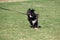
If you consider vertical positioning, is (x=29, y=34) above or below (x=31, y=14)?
below

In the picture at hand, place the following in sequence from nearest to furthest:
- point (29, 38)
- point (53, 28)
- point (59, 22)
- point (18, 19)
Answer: point (29, 38) → point (53, 28) → point (59, 22) → point (18, 19)

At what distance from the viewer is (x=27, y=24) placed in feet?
31.3

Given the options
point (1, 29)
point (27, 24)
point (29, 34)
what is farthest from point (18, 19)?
point (29, 34)

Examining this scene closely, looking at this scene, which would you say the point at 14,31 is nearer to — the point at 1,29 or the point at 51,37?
the point at 1,29

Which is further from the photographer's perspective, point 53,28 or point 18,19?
point 18,19

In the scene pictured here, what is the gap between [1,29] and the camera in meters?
8.85

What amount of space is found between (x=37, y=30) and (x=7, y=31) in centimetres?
112

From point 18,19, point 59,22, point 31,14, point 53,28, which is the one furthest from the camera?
point 18,19

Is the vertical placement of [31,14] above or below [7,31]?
above

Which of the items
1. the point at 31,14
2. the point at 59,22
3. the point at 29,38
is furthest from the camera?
the point at 59,22

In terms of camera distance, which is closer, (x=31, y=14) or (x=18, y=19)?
(x=31, y=14)

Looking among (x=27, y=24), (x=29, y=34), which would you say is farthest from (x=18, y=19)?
(x=29, y=34)

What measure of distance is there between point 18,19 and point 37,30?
2.43m

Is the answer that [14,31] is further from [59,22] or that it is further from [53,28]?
[59,22]
